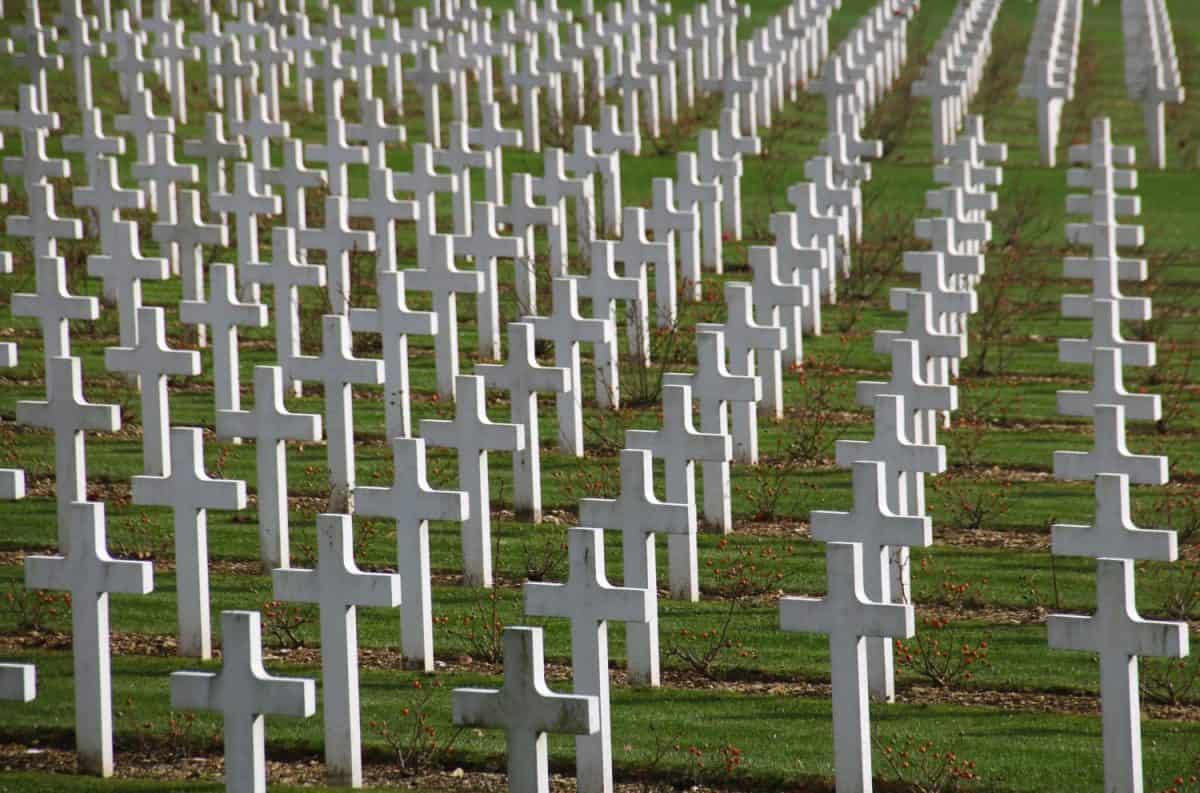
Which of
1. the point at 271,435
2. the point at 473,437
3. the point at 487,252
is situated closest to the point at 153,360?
the point at 271,435

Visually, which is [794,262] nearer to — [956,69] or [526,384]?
[526,384]

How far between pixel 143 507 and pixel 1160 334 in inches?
283

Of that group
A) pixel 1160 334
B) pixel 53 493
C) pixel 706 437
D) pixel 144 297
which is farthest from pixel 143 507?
pixel 1160 334

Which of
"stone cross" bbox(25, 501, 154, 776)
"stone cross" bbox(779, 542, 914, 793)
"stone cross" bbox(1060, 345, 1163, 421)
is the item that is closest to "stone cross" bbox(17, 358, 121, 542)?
"stone cross" bbox(25, 501, 154, 776)

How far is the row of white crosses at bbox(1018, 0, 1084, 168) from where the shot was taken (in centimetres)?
2156

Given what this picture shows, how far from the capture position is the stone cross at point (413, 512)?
8562mm

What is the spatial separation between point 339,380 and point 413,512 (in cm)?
169

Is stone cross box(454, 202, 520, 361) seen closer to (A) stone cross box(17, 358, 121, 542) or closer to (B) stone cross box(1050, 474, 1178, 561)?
(A) stone cross box(17, 358, 121, 542)

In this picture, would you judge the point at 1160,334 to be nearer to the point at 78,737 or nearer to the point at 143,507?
the point at 143,507

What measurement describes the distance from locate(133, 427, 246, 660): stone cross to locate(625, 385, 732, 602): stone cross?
1.73 meters

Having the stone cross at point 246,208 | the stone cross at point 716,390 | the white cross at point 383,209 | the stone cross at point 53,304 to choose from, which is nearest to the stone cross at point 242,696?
the stone cross at point 716,390

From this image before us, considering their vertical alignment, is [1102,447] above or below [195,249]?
below

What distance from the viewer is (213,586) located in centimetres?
988

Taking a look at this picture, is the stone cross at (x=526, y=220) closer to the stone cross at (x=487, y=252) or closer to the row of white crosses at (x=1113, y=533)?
the stone cross at (x=487, y=252)
